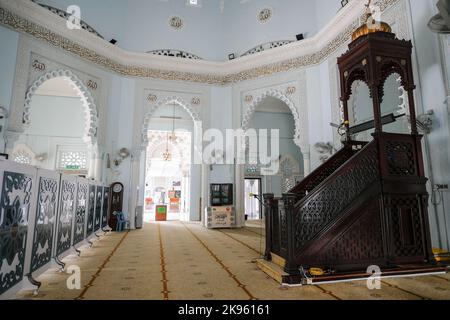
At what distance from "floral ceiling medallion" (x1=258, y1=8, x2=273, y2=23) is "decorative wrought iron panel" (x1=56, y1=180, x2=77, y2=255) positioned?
22.9ft

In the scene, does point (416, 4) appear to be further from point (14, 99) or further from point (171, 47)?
point (14, 99)

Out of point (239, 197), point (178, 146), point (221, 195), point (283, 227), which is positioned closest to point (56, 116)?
point (178, 146)

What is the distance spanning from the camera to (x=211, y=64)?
8.42 meters

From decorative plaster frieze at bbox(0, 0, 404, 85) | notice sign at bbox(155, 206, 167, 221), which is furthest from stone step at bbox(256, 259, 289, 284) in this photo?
notice sign at bbox(155, 206, 167, 221)

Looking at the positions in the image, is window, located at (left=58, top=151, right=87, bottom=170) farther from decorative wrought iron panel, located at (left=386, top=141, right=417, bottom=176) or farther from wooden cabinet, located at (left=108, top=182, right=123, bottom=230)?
decorative wrought iron panel, located at (left=386, top=141, right=417, bottom=176)

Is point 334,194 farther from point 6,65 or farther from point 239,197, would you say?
point 6,65

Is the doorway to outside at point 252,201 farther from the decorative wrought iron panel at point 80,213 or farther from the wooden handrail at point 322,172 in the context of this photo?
the decorative wrought iron panel at point 80,213

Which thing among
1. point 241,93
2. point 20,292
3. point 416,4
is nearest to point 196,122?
point 241,93

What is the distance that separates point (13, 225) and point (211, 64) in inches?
287

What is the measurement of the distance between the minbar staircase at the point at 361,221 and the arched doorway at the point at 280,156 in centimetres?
814

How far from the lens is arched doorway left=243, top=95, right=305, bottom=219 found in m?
11.5

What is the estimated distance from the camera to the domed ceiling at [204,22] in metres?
7.47

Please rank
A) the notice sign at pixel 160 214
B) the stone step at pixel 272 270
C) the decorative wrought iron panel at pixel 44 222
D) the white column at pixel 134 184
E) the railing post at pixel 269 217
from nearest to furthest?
the decorative wrought iron panel at pixel 44 222
the stone step at pixel 272 270
the railing post at pixel 269 217
the white column at pixel 134 184
the notice sign at pixel 160 214

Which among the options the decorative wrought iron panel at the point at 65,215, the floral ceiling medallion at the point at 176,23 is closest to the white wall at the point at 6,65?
the decorative wrought iron panel at the point at 65,215
